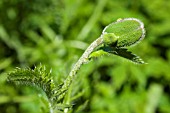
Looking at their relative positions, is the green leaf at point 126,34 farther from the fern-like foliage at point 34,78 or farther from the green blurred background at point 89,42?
the green blurred background at point 89,42

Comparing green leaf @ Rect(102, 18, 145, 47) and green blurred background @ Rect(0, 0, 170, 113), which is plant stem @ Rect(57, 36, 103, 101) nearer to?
green leaf @ Rect(102, 18, 145, 47)

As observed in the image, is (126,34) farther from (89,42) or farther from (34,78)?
(89,42)

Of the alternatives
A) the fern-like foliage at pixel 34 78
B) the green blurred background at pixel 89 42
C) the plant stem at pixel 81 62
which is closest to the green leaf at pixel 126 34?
the plant stem at pixel 81 62

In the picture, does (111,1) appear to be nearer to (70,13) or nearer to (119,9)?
(119,9)

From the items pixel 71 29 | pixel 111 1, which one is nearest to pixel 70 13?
pixel 71 29

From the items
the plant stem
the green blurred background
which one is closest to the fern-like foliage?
the plant stem

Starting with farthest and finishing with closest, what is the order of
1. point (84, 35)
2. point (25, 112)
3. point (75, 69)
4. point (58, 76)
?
point (84, 35), point (25, 112), point (58, 76), point (75, 69)

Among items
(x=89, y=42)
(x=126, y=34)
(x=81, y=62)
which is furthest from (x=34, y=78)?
(x=89, y=42)
